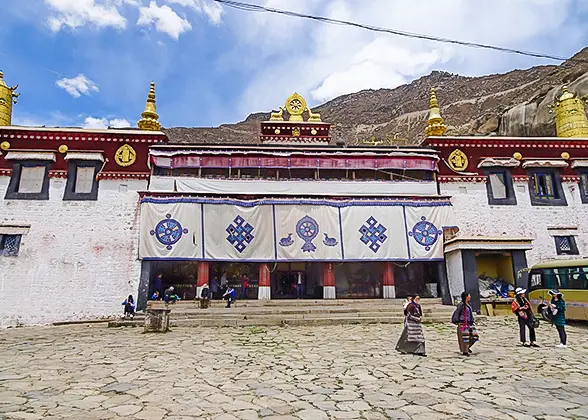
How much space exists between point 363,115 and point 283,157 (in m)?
64.9

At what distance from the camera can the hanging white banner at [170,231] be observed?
15219 millimetres

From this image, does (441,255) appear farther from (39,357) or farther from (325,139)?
(39,357)

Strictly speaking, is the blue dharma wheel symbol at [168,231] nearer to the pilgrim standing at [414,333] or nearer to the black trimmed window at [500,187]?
the pilgrim standing at [414,333]

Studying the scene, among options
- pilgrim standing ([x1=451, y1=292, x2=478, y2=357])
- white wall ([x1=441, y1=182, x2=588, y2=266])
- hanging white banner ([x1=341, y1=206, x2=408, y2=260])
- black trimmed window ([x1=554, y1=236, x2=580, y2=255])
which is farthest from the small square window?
black trimmed window ([x1=554, y1=236, x2=580, y2=255])

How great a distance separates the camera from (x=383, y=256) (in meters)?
15.9

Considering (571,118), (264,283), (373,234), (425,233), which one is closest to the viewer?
(264,283)

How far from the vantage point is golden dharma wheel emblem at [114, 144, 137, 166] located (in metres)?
16.6

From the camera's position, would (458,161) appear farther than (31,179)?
Yes

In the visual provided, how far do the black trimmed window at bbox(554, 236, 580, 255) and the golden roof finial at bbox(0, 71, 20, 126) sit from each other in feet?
81.0

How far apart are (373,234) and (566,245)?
860 cm

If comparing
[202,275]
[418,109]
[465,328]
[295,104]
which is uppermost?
[418,109]

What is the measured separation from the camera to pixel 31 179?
1614 centimetres

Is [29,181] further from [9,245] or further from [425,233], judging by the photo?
[425,233]

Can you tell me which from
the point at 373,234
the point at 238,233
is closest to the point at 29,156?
the point at 238,233
